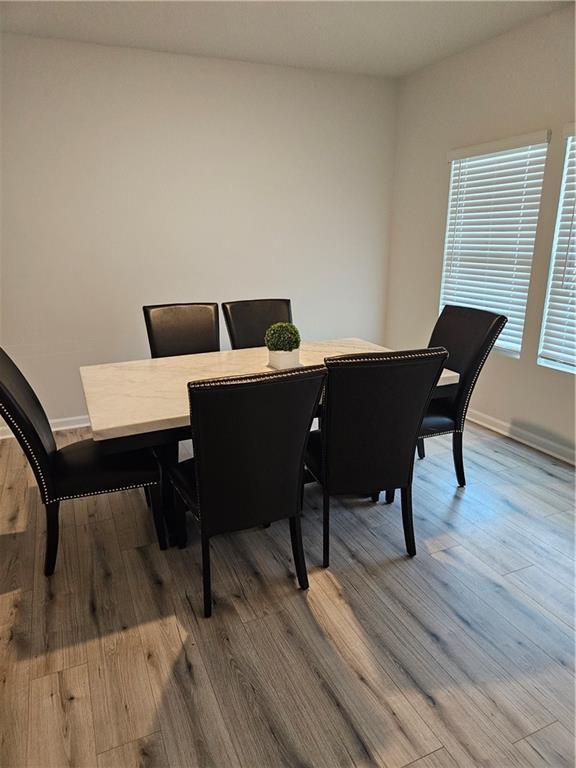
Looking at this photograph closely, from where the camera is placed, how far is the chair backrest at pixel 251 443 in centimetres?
162

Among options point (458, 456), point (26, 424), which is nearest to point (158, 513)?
point (26, 424)

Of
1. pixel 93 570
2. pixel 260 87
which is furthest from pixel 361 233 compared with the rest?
pixel 93 570

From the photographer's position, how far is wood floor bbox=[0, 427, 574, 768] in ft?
4.79

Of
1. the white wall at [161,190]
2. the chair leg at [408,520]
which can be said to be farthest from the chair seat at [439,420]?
the white wall at [161,190]

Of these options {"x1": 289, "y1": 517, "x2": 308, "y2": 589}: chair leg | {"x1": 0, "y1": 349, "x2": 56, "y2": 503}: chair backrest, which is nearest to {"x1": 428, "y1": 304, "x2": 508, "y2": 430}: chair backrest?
{"x1": 289, "y1": 517, "x2": 308, "y2": 589}: chair leg

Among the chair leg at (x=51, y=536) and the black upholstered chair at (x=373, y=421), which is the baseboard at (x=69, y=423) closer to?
the chair leg at (x=51, y=536)

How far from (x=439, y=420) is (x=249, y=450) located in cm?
136

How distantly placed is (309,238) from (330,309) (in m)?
0.65

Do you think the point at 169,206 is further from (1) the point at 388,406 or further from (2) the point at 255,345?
(1) the point at 388,406

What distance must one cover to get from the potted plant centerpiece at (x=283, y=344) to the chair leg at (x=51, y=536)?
1148mm

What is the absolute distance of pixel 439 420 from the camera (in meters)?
2.74

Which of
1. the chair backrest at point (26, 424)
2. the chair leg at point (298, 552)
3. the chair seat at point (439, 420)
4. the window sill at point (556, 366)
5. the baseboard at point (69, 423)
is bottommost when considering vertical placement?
the baseboard at point (69, 423)

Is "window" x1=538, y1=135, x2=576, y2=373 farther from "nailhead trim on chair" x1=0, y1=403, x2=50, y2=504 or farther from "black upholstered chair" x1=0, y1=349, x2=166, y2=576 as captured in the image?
"nailhead trim on chair" x1=0, y1=403, x2=50, y2=504

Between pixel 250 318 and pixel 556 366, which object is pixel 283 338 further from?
pixel 556 366
